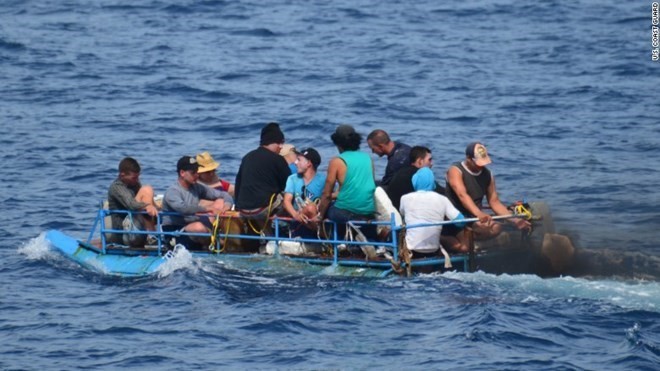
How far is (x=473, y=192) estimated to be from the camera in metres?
17.9

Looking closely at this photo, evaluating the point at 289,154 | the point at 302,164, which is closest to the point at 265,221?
the point at 302,164

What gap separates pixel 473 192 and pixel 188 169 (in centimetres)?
404

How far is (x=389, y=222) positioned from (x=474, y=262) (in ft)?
4.67

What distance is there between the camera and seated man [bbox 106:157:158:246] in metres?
19.0

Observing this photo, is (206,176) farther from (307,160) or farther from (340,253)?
(340,253)

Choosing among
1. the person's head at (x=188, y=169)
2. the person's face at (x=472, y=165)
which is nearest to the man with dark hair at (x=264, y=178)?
the person's head at (x=188, y=169)

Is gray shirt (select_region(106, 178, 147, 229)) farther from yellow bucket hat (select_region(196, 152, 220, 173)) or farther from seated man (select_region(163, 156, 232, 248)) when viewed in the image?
yellow bucket hat (select_region(196, 152, 220, 173))

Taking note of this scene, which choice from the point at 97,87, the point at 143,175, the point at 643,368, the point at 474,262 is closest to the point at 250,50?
the point at 97,87

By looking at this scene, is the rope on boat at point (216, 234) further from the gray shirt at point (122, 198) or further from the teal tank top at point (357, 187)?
the teal tank top at point (357, 187)

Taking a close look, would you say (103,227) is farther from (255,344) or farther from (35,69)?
(35,69)

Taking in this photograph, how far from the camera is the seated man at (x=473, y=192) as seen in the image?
1769cm

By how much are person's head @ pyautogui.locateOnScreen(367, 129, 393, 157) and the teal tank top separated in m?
0.62

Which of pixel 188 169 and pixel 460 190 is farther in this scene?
pixel 188 169

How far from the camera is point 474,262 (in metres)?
17.8
